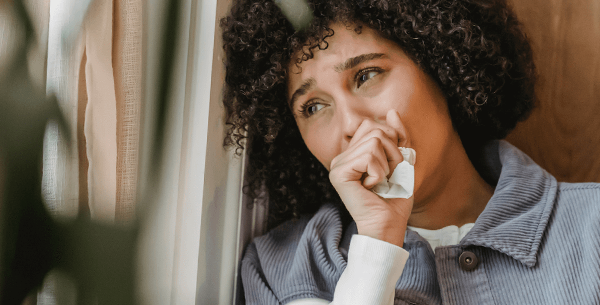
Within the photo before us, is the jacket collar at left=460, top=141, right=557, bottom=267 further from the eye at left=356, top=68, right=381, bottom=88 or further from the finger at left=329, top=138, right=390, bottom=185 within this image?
the eye at left=356, top=68, right=381, bottom=88

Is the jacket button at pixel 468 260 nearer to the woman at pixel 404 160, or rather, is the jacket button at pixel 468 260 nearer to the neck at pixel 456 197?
the woman at pixel 404 160

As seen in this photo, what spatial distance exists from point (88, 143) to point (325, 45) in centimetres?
51

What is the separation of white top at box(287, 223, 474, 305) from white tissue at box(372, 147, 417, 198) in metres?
0.09

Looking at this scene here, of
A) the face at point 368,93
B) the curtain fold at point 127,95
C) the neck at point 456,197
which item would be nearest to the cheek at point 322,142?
the face at point 368,93

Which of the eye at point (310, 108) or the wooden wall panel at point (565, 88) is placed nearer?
the eye at point (310, 108)

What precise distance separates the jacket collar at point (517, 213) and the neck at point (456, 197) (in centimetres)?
9

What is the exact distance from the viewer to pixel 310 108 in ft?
3.18

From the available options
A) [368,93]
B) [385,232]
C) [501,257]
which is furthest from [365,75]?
[501,257]

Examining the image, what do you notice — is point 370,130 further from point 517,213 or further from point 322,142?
point 517,213

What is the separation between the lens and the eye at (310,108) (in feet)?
3.08

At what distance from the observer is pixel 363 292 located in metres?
0.73

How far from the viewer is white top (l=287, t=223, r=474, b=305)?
0.73 meters

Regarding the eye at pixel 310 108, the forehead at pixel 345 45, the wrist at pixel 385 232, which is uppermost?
the forehead at pixel 345 45

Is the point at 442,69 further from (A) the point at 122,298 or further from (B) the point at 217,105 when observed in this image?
(A) the point at 122,298
